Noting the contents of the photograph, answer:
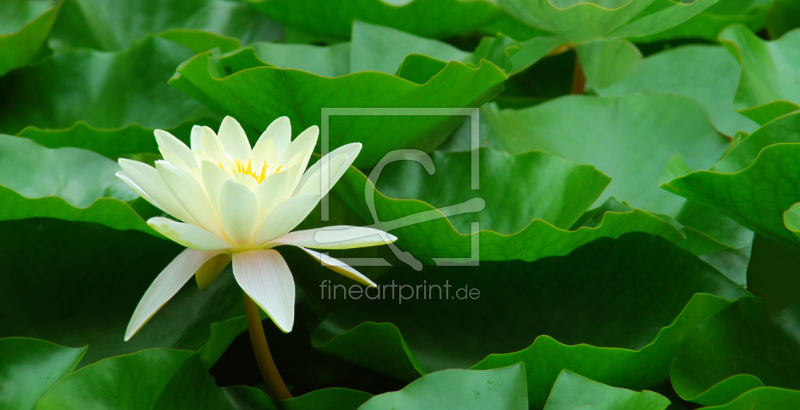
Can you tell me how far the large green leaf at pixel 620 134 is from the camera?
0.82 m

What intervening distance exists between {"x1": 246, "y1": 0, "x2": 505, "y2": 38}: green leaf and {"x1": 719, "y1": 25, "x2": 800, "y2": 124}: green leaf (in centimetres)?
38

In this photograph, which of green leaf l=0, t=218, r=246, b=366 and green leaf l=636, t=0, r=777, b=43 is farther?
green leaf l=636, t=0, r=777, b=43

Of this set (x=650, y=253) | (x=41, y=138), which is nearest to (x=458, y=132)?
(x=650, y=253)

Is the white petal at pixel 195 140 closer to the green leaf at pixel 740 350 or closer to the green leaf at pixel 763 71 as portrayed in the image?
the green leaf at pixel 740 350

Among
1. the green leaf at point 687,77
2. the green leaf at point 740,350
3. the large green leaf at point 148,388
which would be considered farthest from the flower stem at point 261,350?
the green leaf at point 687,77

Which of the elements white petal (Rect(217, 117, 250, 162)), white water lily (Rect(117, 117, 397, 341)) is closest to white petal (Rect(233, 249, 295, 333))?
white water lily (Rect(117, 117, 397, 341))

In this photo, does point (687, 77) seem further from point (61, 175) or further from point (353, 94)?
point (61, 175)

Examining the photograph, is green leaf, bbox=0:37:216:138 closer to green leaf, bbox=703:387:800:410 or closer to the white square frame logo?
the white square frame logo

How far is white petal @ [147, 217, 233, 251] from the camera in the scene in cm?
42

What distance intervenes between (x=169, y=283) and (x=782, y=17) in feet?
3.91

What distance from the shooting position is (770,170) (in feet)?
1.80

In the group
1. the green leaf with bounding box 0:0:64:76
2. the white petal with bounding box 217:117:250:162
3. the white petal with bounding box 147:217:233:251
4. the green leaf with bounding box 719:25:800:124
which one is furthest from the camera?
the green leaf with bounding box 0:0:64:76

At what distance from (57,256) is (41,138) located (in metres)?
0.23

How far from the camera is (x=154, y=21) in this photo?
3.84ft
